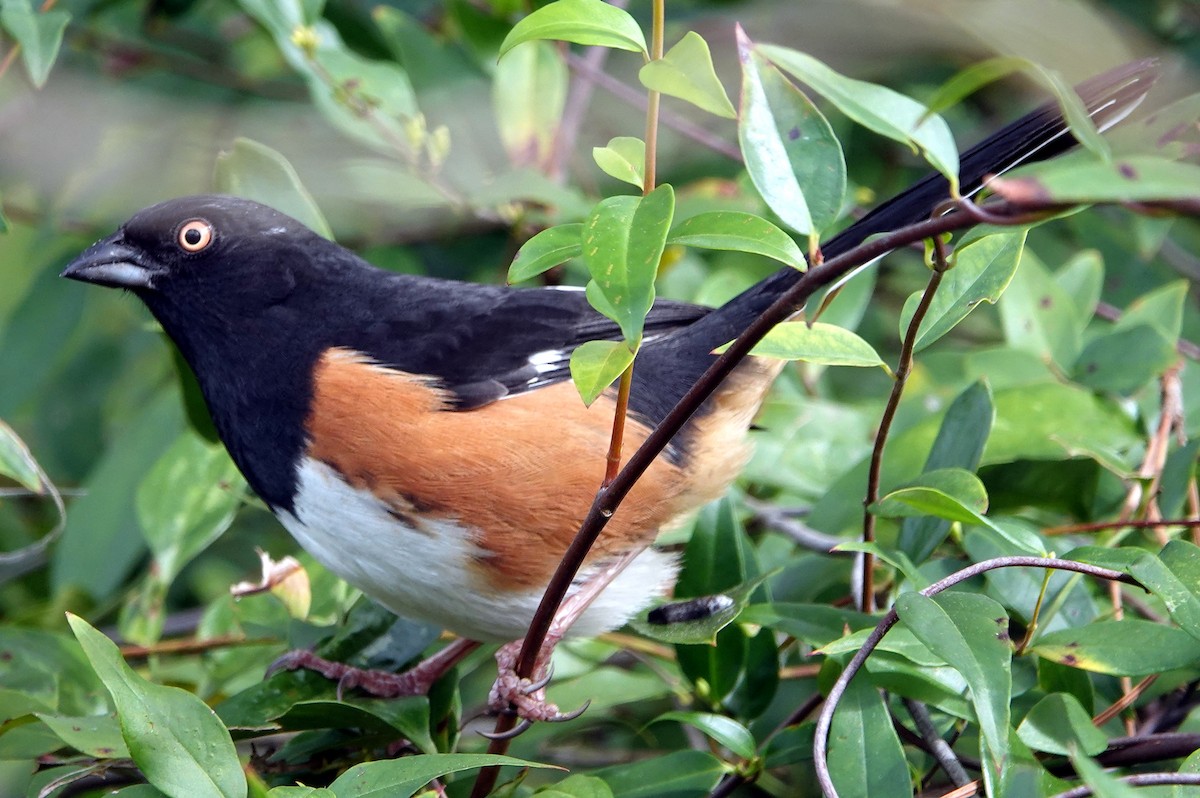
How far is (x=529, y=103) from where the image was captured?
9.11 feet

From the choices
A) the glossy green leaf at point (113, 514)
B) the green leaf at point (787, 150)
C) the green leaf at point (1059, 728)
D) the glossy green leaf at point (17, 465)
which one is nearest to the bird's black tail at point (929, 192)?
the green leaf at point (787, 150)

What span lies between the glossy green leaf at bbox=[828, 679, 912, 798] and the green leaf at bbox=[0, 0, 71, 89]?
1470mm

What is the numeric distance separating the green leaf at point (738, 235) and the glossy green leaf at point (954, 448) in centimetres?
67

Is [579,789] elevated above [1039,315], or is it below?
below

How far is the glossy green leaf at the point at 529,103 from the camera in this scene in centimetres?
276

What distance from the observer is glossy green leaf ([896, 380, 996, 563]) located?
1.65 m

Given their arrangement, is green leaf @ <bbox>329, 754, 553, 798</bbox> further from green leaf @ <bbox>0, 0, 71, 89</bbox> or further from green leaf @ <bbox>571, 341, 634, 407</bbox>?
green leaf @ <bbox>0, 0, 71, 89</bbox>

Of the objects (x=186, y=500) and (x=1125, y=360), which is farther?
(x=186, y=500)

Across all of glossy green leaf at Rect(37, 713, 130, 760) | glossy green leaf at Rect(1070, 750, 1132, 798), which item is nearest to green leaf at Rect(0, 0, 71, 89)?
glossy green leaf at Rect(37, 713, 130, 760)

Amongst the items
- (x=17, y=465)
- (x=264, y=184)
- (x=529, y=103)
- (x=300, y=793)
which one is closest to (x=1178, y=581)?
(x=300, y=793)

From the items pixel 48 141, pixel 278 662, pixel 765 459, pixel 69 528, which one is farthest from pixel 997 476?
pixel 48 141

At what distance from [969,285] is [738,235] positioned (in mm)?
473

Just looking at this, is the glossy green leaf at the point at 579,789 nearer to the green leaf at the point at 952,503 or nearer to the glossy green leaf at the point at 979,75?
the green leaf at the point at 952,503

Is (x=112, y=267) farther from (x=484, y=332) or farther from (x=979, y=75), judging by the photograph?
(x=979, y=75)
